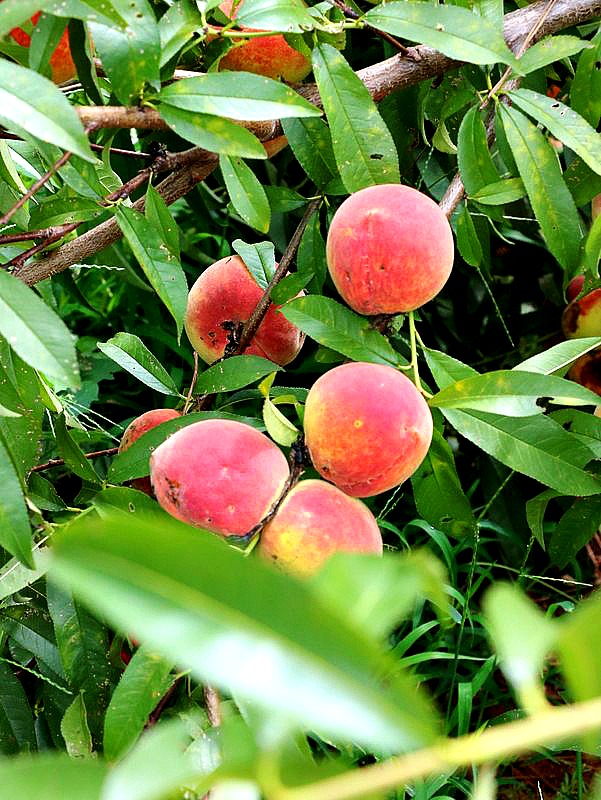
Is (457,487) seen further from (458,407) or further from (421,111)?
(421,111)

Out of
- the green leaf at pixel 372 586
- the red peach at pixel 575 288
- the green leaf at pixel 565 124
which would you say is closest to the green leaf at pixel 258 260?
the green leaf at pixel 565 124

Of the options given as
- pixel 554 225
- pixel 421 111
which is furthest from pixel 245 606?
pixel 421 111

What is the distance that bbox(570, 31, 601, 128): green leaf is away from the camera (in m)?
0.91

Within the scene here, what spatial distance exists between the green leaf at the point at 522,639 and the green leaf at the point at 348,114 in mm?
574

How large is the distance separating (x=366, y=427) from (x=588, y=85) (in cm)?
52

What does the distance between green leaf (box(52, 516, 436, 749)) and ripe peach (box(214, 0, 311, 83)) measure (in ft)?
2.63

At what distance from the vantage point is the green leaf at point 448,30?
758mm

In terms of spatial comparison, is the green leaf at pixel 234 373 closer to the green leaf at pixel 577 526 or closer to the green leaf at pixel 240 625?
the green leaf at pixel 577 526

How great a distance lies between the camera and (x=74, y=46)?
709 mm

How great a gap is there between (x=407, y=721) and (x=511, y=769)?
119 centimetres

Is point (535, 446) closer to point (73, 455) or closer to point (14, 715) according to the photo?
point (73, 455)

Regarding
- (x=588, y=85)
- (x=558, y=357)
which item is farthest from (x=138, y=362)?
(x=588, y=85)

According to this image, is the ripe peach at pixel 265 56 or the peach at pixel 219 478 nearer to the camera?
the peach at pixel 219 478

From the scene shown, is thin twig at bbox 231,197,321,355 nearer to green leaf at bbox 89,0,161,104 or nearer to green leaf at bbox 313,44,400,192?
green leaf at bbox 313,44,400,192
